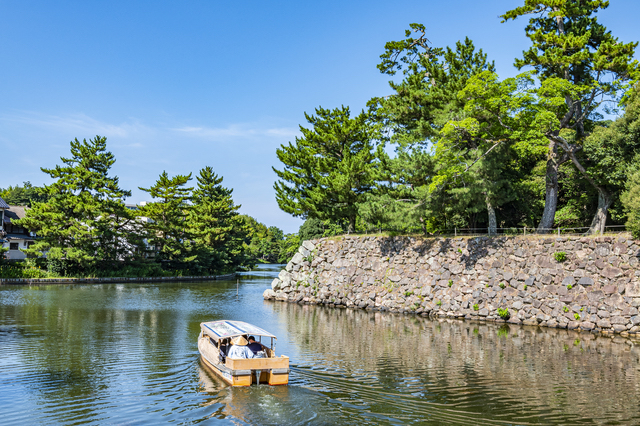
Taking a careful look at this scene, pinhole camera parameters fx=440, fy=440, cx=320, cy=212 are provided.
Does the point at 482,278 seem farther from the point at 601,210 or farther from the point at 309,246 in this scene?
the point at 309,246

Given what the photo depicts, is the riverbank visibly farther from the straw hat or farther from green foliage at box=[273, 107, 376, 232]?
the straw hat

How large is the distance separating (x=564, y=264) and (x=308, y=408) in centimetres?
1961

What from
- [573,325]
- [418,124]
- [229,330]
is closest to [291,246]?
[418,124]

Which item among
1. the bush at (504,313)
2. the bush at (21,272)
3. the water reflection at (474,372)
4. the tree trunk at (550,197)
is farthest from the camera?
the bush at (21,272)

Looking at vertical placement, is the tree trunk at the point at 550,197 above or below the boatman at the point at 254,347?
above

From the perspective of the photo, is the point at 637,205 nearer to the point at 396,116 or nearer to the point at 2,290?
the point at 396,116

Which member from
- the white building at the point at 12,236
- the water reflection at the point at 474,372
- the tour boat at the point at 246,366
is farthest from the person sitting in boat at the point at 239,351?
the white building at the point at 12,236

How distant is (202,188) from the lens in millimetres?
70500

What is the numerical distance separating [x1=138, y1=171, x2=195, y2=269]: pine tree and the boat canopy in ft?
136

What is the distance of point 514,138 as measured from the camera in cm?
2767

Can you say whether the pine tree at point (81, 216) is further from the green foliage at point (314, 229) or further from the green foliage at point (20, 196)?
the green foliage at point (20, 196)

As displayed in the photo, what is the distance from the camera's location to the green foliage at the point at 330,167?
37.0 meters

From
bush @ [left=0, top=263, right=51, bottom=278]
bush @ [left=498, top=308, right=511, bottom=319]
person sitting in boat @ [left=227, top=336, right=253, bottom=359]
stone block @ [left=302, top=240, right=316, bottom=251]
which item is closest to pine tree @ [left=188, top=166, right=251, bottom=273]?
bush @ [left=0, top=263, right=51, bottom=278]

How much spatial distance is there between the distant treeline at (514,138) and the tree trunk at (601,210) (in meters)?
0.07
